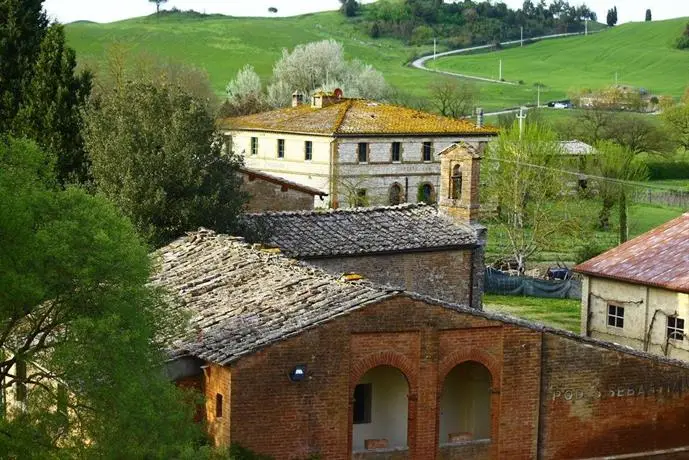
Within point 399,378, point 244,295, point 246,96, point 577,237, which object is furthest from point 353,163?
point 399,378

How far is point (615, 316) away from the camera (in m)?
37.9

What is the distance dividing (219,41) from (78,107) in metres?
122

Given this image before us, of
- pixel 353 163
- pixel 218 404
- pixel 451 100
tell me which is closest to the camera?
pixel 218 404

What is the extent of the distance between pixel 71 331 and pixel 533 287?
35.6m

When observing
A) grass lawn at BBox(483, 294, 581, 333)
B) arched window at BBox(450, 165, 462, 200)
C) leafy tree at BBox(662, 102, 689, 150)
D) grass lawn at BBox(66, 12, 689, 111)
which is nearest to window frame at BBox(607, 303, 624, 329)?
arched window at BBox(450, 165, 462, 200)

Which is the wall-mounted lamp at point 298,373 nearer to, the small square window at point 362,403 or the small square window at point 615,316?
the small square window at point 362,403

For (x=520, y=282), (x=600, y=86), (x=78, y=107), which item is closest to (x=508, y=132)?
(x=520, y=282)

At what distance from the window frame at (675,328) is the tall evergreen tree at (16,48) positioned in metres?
19.9

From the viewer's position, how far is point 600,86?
146500mm

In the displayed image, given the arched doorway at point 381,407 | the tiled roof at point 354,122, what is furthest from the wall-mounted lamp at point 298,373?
the tiled roof at point 354,122

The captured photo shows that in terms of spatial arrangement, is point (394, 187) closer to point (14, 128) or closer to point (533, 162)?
point (533, 162)

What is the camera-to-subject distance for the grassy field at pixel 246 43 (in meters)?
140

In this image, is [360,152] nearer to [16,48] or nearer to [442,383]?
[16,48]

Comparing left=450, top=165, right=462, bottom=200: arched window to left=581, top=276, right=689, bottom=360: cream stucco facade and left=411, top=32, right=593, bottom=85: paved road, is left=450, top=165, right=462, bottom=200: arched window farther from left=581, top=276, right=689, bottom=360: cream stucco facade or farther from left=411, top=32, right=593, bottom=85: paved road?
left=411, top=32, right=593, bottom=85: paved road
